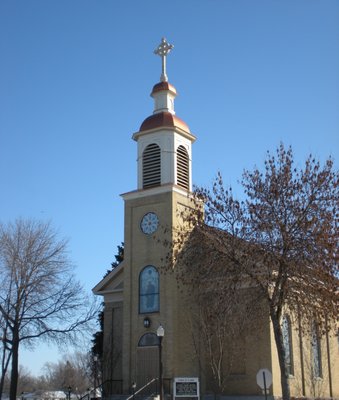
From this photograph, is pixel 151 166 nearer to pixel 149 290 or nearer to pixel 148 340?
pixel 149 290

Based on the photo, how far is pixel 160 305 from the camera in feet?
107

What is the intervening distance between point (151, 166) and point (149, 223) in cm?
326

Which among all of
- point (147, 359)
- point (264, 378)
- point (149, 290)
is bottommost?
point (264, 378)

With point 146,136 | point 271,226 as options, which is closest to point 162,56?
point 146,136

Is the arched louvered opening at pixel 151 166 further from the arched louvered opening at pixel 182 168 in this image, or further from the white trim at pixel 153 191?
the arched louvered opening at pixel 182 168

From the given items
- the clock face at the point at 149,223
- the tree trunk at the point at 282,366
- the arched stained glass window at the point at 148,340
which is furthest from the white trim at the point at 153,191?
the tree trunk at the point at 282,366

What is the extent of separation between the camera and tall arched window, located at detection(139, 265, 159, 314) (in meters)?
33.2

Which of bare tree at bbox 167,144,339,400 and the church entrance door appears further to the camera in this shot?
the church entrance door

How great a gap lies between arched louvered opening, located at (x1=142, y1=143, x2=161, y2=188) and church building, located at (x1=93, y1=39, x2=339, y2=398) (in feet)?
0.18

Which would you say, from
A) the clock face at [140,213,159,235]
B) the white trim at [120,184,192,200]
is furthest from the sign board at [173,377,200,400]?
the white trim at [120,184,192,200]

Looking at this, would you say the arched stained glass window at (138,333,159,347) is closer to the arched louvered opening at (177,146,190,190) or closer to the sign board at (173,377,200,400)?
the sign board at (173,377,200,400)

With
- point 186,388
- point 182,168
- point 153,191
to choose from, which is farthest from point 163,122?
point 186,388

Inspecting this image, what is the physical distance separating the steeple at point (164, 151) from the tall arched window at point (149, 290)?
4.73 m

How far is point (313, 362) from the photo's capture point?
117 feet
